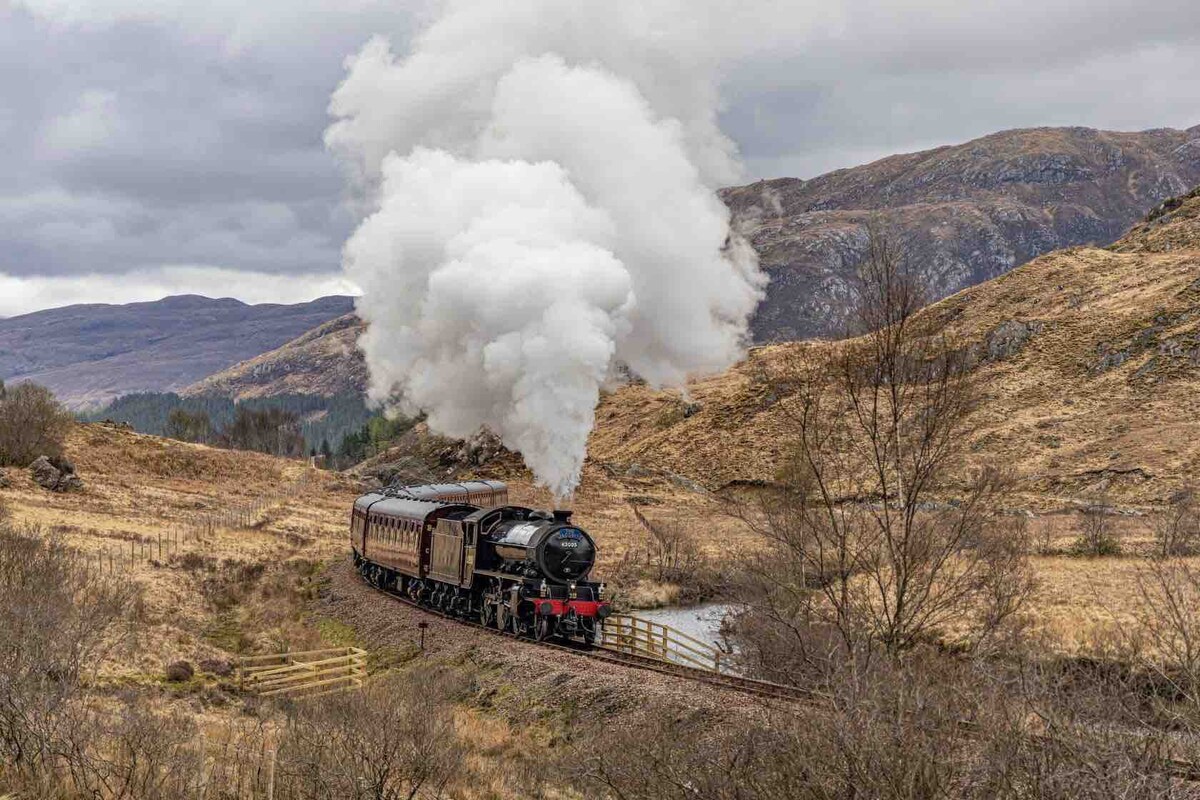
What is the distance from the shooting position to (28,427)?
62594mm

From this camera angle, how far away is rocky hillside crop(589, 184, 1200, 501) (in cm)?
6844

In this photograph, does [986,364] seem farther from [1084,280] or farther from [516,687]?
[516,687]

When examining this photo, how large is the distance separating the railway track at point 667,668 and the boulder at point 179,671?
702cm

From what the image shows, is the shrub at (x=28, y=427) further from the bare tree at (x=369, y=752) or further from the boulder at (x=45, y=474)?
the bare tree at (x=369, y=752)

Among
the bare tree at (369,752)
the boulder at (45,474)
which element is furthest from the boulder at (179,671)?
the boulder at (45,474)

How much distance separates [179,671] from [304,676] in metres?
3.51

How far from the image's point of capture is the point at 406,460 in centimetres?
9175

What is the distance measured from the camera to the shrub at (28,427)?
61016 millimetres

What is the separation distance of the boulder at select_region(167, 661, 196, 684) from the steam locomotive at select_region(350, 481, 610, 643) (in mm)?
7079

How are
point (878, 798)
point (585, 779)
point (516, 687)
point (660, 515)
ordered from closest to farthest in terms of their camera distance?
point (878, 798), point (585, 779), point (516, 687), point (660, 515)

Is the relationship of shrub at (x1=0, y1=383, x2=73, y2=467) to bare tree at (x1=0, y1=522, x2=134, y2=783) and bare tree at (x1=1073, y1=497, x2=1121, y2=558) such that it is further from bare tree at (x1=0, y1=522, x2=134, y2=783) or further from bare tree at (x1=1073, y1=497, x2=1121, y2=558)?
bare tree at (x1=1073, y1=497, x2=1121, y2=558)

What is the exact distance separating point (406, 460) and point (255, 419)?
58.9 metres

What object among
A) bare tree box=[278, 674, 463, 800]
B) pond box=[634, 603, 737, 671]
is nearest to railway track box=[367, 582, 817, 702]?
bare tree box=[278, 674, 463, 800]

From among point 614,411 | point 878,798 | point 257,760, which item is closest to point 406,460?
point 614,411
